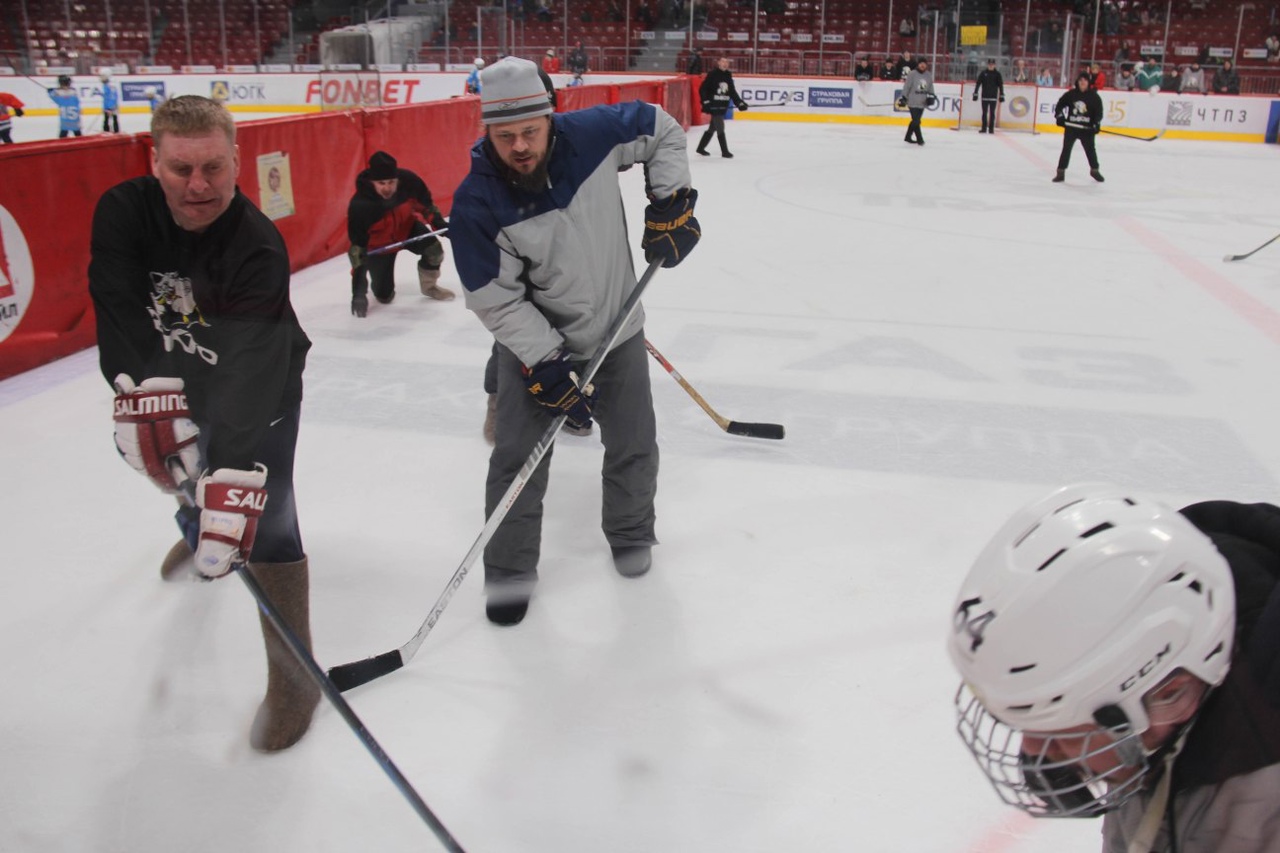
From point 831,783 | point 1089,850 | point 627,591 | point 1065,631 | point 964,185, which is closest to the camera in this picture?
point 1065,631

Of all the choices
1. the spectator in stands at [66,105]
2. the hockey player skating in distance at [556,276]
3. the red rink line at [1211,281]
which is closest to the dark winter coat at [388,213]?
the hockey player skating in distance at [556,276]

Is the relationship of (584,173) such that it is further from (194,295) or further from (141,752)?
(141,752)

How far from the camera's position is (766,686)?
262 centimetres

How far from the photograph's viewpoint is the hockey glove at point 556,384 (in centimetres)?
271

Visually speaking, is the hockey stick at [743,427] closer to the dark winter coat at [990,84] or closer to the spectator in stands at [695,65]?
the dark winter coat at [990,84]

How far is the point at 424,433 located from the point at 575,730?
83.3 inches

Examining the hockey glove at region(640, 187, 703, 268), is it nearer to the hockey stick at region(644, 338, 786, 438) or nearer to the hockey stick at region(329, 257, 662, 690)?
the hockey stick at region(329, 257, 662, 690)

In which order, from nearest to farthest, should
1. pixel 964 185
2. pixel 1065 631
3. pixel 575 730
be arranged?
pixel 1065 631 < pixel 575 730 < pixel 964 185

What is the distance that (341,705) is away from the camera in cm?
193

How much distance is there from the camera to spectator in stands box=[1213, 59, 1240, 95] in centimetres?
1870

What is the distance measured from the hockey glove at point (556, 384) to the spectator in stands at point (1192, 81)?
64.8ft

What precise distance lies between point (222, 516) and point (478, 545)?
903mm

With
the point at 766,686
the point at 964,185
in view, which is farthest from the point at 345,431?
the point at 964,185

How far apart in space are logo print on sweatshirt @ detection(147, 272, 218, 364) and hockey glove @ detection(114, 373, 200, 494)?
0.39ft
